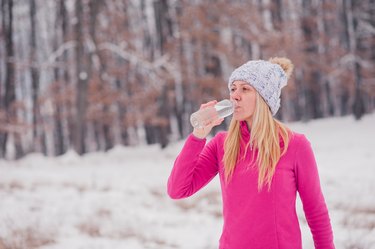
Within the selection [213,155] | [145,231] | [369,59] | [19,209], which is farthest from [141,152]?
[213,155]

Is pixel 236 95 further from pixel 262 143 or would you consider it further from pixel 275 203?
pixel 275 203

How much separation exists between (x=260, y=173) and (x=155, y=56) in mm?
17177

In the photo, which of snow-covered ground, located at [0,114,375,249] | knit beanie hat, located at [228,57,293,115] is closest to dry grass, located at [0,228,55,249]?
snow-covered ground, located at [0,114,375,249]

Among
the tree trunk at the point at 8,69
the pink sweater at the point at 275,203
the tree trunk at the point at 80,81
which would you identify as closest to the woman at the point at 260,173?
the pink sweater at the point at 275,203

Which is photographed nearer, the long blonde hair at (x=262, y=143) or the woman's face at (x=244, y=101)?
the long blonde hair at (x=262, y=143)

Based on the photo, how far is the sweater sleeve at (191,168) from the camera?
1.94 m

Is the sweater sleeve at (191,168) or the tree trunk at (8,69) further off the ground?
the tree trunk at (8,69)

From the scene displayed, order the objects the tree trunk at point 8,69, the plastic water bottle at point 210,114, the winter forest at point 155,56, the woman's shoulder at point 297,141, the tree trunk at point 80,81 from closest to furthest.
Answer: the plastic water bottle at point 210,114 < the woman's shoulder at point 297,141 < the tree trunk at point 80,81 < the winter forest at point 155,56 < the tree trunk at point 8,69

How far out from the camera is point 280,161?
1.89 metres

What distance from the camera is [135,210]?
693 cm

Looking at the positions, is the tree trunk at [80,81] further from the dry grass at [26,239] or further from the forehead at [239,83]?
the forehead at [239,83]

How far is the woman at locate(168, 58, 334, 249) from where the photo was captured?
186 centimetres

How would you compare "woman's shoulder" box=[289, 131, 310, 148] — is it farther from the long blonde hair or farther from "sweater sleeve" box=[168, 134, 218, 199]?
"sweater sleeve" box=[168, 134, 218, 199]

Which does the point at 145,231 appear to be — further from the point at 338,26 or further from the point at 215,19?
the point at 338,26
